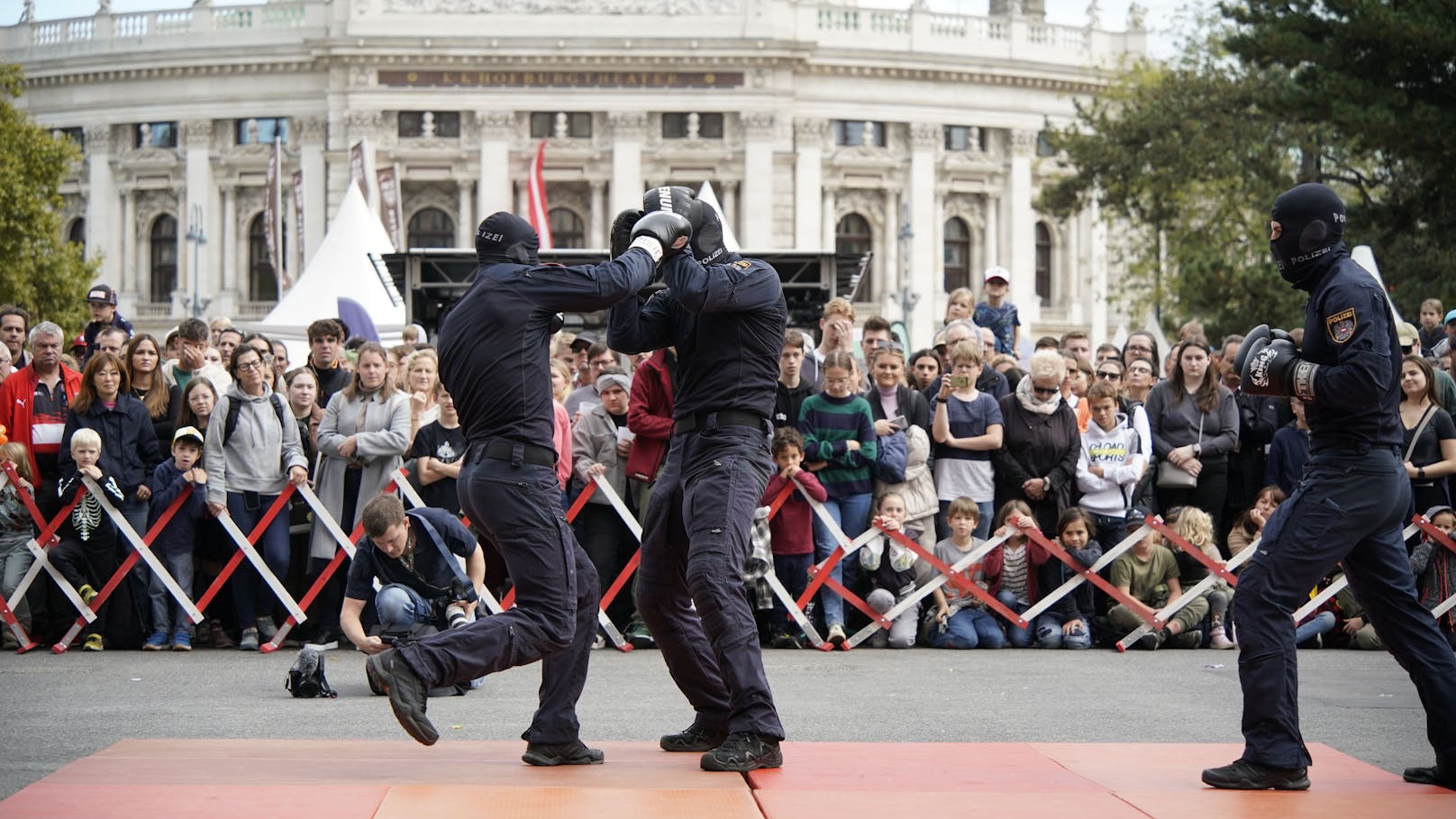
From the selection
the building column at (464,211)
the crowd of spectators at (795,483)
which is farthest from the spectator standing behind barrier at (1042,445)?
the building column at (464,211)

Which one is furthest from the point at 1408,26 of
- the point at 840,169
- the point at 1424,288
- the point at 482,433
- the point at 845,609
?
the point at 840,169

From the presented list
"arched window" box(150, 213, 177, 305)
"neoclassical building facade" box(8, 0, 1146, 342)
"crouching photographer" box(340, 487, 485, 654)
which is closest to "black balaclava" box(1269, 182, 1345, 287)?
"crouching photographer" box(340, 487, 485, 654)

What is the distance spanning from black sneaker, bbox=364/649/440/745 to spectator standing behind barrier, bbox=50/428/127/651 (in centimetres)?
652

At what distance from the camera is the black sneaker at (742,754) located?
6.59 meters

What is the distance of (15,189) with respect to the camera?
36469mm

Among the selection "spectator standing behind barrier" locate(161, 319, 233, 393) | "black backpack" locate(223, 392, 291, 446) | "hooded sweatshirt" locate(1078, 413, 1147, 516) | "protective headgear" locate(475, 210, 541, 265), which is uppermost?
"protective headgear" locate(475, 210, 541, 265)

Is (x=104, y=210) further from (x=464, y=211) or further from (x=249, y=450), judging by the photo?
(x=249, y=450)

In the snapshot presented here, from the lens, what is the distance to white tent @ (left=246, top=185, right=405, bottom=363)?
1003 inches

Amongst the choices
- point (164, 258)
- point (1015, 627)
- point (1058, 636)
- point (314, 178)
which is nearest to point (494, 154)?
point (314, 178)

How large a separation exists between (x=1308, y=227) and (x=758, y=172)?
52383mm

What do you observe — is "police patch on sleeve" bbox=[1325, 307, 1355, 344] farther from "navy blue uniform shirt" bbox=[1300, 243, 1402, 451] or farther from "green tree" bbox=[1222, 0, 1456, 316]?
"green tree" bbox=[1222, 0, 1456, 316]

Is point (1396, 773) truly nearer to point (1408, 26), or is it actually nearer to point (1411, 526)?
point (1411, 526)

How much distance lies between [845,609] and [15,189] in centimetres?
2876

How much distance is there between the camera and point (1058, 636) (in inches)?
486
